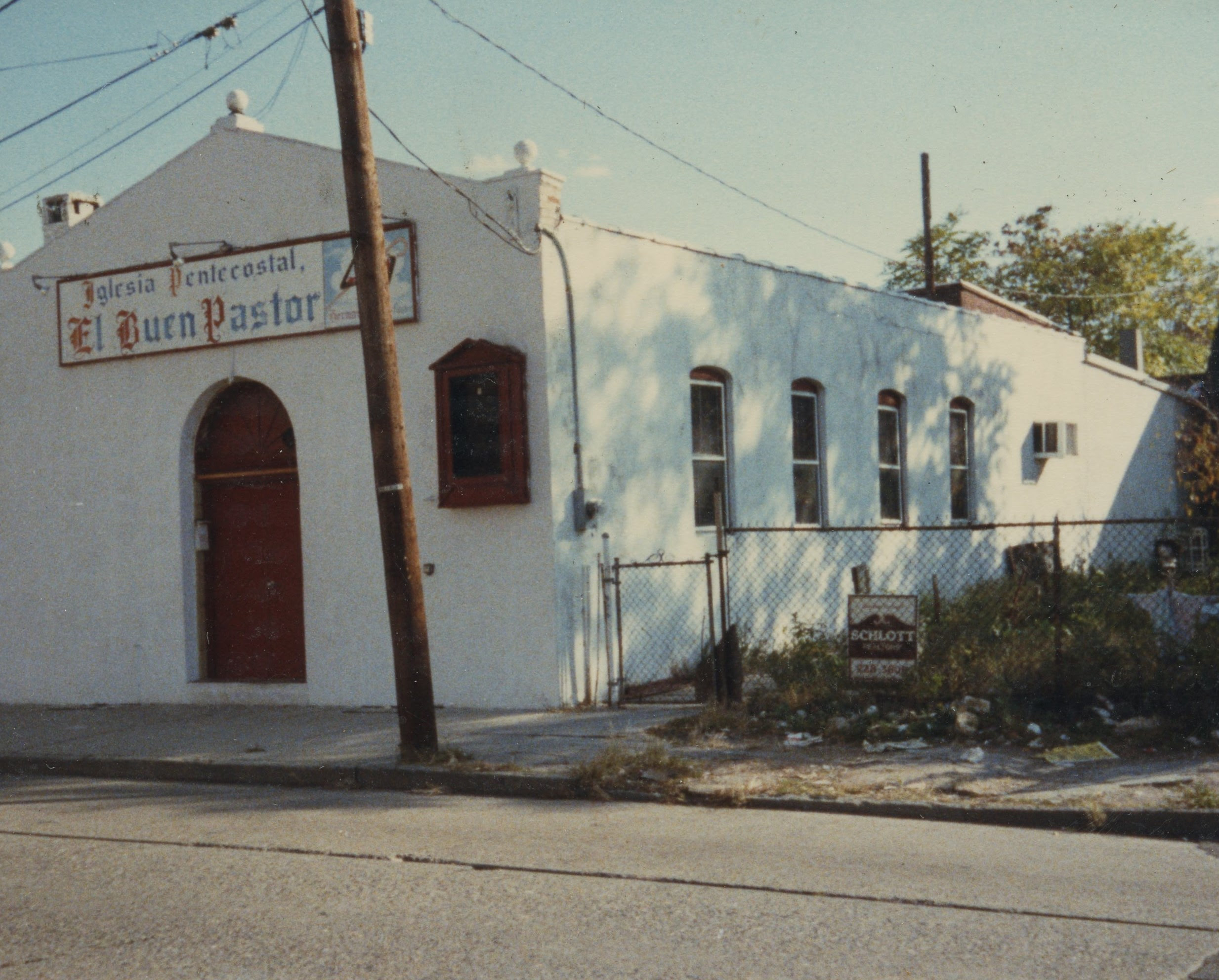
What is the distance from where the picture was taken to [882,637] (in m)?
11.0

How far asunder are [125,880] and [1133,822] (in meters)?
5.41

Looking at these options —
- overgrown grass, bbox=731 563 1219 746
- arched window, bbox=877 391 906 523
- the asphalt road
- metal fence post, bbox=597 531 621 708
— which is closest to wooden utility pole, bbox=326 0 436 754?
the asphalt road

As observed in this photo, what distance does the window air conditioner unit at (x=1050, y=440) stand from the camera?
21.4m

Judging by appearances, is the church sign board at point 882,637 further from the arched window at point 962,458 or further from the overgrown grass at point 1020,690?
the arched window at point 962,458

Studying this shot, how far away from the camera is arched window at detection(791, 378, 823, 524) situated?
16.1 meters

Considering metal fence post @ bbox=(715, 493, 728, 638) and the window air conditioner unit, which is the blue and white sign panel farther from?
the window air conditioner unit

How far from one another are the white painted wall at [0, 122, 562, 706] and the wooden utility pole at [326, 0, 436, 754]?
2.56 metres

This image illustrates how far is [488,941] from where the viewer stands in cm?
534

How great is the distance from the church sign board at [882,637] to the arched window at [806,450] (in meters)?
4.84

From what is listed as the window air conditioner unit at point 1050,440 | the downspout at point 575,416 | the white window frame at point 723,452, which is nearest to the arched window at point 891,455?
the white window frame at point 723,452

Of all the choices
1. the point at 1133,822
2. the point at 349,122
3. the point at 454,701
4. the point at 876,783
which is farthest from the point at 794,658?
the point at 349,122

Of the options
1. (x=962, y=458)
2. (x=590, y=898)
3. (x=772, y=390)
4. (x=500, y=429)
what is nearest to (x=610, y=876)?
(x=590, y=898)

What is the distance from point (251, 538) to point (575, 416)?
4.15 m

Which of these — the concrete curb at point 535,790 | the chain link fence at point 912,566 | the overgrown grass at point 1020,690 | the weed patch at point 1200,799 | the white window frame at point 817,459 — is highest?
the white window frame at point 817,459
